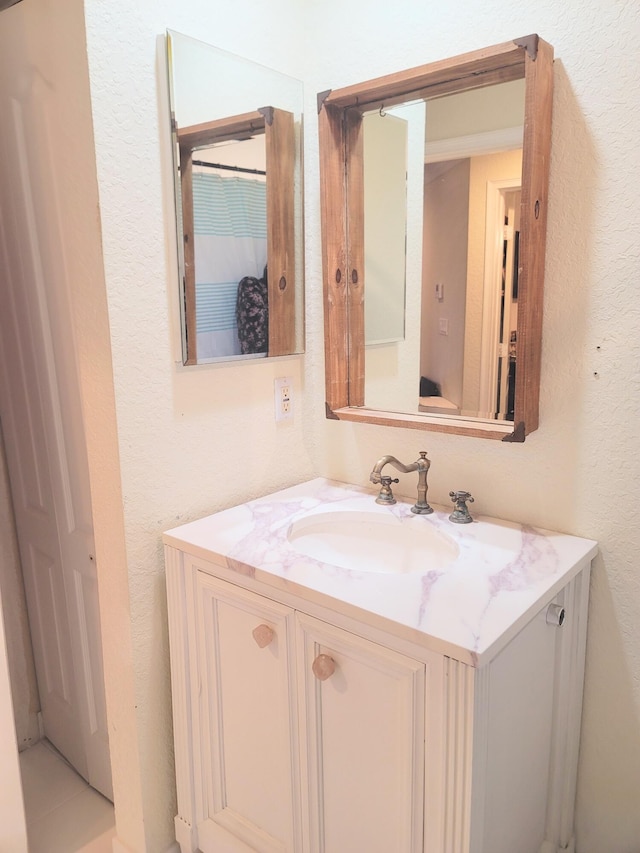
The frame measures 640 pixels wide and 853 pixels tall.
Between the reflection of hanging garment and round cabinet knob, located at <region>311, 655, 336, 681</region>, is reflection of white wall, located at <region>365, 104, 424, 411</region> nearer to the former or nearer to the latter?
the reflection of hanging garment

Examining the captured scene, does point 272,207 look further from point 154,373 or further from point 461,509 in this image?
point 461,509

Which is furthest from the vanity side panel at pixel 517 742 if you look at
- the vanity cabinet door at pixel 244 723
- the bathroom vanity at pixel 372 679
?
the vanity cabinet door at pixel 244 723

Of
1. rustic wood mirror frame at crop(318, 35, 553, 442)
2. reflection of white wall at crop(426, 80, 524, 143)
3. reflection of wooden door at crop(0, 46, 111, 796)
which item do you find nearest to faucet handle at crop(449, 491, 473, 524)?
rustic wood mirror frame at crop(318, 35, 553, 442)

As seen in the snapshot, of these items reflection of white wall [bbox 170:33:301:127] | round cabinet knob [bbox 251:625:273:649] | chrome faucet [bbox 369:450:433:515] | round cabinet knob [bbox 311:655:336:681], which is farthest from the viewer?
chrome faucet [bbox 369:450:433:515]

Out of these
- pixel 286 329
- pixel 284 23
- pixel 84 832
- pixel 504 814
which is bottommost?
pixel 84 832

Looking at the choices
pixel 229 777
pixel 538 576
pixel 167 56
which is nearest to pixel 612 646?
pixel 538 576

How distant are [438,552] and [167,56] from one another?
1190mm

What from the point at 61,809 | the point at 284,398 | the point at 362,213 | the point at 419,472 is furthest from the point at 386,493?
the point at 61,809

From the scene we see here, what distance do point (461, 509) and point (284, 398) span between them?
1.86 feet

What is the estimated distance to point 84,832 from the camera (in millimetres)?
1711

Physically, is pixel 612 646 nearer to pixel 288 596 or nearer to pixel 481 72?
pixel 288 596

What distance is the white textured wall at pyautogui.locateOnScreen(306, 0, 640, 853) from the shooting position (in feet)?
4.05

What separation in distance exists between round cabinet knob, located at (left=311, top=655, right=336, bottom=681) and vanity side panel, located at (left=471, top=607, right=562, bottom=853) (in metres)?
0.28

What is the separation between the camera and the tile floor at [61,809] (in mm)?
1678
